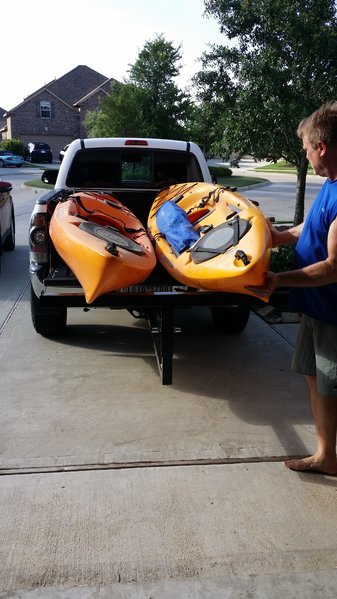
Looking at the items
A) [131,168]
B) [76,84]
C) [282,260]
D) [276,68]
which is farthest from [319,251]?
[76,84]

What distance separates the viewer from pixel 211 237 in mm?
4473

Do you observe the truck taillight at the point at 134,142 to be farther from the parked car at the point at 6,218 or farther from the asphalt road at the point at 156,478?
the parked car at the point at 6,218

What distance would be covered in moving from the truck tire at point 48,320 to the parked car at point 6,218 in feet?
10.8

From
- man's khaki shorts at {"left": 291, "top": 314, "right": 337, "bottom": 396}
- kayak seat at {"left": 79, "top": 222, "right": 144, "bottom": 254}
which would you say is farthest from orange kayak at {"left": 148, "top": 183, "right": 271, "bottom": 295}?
man's khaki shorts at {"left": 291, "top": 314, "right": 337, "bottom": 396}

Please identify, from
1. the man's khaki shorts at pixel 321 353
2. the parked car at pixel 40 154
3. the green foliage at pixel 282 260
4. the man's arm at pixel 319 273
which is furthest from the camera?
the parked car at pixel 40 154

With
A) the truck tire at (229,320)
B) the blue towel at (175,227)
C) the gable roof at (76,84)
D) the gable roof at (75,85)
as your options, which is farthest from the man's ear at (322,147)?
the gable roof at (76,84)

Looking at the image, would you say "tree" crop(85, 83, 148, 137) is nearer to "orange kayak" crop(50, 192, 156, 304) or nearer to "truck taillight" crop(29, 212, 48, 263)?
"orange kayak" crop(50, 192, 156, 304)

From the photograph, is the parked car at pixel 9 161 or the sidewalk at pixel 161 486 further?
the parked car at pixel 9 161

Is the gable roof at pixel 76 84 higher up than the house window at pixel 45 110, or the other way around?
the gable roof at pixel 76 84

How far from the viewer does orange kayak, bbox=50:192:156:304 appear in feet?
13.5

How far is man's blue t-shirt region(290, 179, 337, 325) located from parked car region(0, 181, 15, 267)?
6.08 metres

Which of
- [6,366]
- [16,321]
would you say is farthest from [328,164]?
[16,321]

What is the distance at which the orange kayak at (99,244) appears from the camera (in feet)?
13.5

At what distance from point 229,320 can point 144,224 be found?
1317 mm
